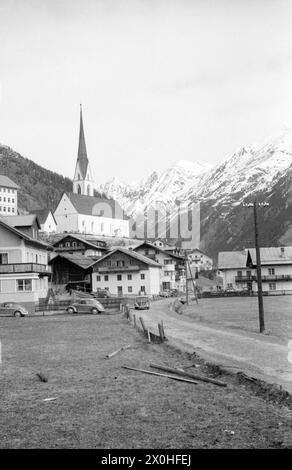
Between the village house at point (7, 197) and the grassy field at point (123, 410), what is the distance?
140863 mm

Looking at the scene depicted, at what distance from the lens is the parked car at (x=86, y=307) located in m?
51.1

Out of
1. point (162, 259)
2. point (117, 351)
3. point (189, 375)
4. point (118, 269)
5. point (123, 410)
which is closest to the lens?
point (123, 410)

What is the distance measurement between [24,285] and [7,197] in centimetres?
10672

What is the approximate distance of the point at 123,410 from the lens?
11.5m

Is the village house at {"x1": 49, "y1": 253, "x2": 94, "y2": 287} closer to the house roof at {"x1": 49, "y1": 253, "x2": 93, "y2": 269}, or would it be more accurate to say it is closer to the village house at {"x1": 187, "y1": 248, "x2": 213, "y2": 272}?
the house roof at {"x1": 49, "y1": 253, "x2": 93, "y2": 269}

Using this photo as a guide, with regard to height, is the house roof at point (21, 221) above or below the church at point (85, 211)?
below

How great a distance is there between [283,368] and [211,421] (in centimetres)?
691

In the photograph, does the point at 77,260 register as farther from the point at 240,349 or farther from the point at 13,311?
the point at 240,349

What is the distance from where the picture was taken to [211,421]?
34.3 feet

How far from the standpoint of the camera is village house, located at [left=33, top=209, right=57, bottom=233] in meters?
148

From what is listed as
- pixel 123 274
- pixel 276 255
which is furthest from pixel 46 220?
pixel 276 255

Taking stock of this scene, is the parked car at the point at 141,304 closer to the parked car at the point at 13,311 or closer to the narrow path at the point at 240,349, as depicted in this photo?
the parked car at the point at 13,311

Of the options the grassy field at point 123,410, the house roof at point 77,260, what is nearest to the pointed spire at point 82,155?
the house roof at point 77,260
